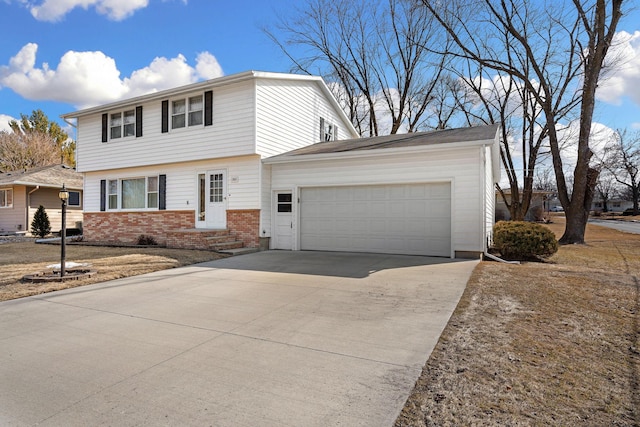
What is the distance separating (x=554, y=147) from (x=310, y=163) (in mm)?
12317

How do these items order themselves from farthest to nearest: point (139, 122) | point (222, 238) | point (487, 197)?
point (139, 122) < point (222, 238) < point (487, 197)

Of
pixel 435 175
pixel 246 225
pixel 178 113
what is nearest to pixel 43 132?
pixel 178 113

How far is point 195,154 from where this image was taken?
12797mm

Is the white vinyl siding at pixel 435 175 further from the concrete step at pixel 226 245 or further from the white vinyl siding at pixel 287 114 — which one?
the concrete step at pixel 226 245

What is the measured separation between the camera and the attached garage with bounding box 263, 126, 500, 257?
9.46m

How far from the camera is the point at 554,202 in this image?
8631 centimetres

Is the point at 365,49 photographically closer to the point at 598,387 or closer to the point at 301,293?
the point at 301,293

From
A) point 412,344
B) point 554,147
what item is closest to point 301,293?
point 412,344

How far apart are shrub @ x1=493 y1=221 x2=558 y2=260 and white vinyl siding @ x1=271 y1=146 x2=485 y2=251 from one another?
4.32ft

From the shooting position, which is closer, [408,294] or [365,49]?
[408,294]

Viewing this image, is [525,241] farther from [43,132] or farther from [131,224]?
[43,132]

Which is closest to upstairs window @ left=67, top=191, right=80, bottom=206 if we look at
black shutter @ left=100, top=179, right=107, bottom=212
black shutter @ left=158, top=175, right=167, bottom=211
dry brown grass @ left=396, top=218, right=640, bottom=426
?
black shutter @ left=100, top=179, right=107, bottom=212

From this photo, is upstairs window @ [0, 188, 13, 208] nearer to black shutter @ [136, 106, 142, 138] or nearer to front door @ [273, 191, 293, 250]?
black shutter @ [136, 106, 142, 138]

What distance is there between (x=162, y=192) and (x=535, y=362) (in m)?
13.5
